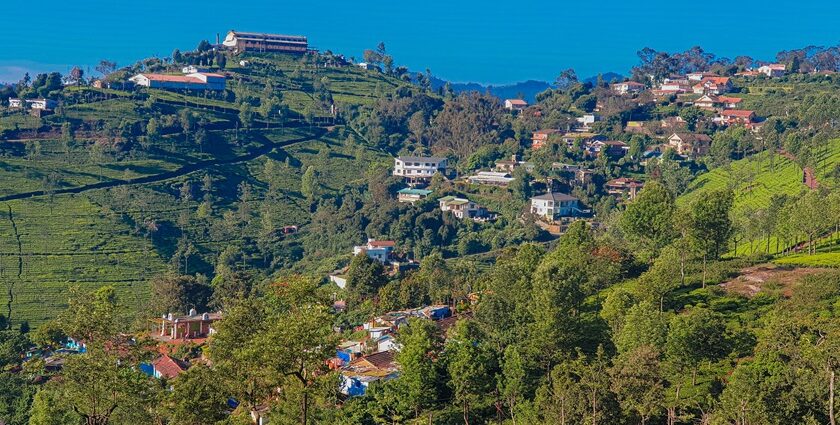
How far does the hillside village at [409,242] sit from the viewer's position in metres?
20.2

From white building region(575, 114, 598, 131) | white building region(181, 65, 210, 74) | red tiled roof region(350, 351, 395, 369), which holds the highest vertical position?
white building region(181, 65, 210, 74)

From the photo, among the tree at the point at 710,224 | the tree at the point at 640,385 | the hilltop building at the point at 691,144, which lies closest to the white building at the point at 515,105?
the hilltop building at the point at 691,144

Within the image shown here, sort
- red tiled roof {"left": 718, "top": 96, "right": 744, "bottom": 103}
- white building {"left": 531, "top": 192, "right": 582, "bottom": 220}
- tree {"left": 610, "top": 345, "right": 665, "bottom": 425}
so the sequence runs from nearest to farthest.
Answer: tree {"left": 610, "top": 345, "right": 665, "bottom": 425}, white building {"left": 531, "top": 192, "right": 582, "bottom": 220}, red tiled roof {"left": 718, "top": 96, "right": 744, "bottom": 103}

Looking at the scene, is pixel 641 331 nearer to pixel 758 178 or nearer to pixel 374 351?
pixel 374 351

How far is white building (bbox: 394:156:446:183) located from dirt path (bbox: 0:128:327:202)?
10.9 meters

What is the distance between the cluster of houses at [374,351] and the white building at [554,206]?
1102 inches

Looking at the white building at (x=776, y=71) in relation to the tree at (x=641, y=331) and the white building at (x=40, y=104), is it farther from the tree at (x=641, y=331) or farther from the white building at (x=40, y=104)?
the tree at (x=641, y=331)

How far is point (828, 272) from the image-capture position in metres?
29.0

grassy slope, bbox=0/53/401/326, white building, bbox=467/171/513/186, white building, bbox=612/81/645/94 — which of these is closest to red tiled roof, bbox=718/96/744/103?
white building, bbox=612/81/645/94

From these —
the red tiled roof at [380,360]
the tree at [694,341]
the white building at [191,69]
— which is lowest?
the red tiled roof at [380,360]

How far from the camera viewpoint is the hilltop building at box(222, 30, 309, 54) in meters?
107

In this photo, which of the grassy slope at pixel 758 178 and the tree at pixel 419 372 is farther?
the grassy slope at pixel 758 178

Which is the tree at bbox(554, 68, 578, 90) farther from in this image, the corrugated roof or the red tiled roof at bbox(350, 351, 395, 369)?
the red tiled roof at bbox(350, 351, 395, 369)

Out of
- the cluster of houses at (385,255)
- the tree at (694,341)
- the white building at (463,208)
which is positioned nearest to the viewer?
the tree at (694,341)
